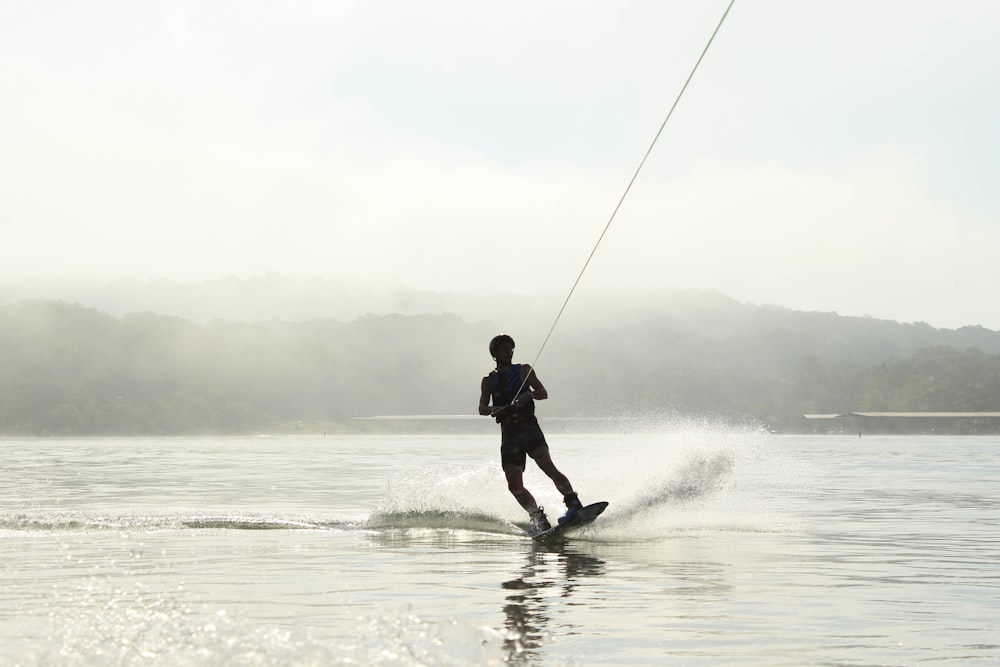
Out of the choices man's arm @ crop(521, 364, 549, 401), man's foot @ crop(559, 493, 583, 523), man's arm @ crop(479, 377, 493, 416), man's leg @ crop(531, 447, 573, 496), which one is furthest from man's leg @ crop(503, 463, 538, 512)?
man's arm @ crop(521, 364, 549, 401)

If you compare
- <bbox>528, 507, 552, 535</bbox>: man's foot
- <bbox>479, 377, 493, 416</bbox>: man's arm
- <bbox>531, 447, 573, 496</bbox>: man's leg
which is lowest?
<bbox>528, 507, 552, 535</bbox>: man's foot

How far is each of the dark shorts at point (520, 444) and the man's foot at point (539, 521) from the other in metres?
0.49

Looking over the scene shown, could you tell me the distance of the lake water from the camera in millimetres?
6539

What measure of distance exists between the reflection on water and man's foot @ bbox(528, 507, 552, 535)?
0.37 metres

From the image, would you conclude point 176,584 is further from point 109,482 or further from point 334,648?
point 109,482

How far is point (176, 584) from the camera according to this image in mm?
9250

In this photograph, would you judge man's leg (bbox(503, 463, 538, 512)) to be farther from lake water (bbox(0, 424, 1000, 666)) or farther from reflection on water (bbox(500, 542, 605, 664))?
reflection on water (bbox(500, 542, 605, 664))

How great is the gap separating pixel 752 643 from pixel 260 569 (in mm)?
4827

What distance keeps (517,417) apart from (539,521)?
1123 millimetres

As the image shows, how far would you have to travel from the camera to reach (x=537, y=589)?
29.6 feet

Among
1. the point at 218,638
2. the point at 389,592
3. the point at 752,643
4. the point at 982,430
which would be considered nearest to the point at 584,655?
the point at 752,643

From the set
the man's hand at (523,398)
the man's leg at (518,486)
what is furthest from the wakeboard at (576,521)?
the man's hand at (523,398)

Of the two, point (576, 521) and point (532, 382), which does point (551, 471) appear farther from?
point (532, 382)

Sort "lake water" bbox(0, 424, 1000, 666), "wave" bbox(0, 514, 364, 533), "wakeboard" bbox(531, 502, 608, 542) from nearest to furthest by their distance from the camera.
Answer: "lake water" bbox(0, 424, 1000, 666), "wakeboard" bbox(531, 502, 608, 542), "wave" bbox(0, 514, 364, 533)
